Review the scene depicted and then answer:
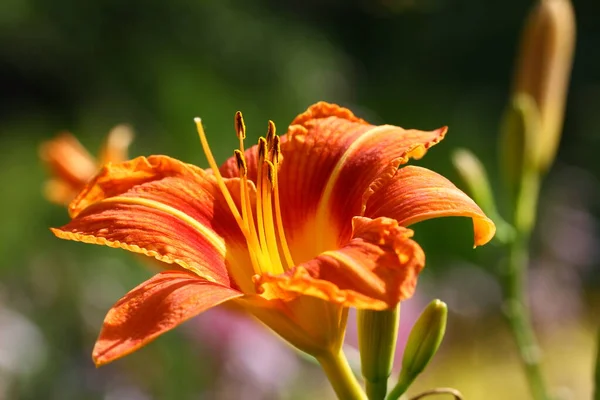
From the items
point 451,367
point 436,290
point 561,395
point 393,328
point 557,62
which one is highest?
point 557,62

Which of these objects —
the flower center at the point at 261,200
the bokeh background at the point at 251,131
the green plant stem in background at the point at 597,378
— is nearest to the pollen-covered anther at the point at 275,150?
the flower center at the point at 261,200

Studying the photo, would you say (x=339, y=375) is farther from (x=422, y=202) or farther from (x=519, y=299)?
(x=519, y=299)

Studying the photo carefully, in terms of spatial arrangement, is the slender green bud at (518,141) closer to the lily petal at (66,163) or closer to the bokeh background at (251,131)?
the bokeh background at (251,131)

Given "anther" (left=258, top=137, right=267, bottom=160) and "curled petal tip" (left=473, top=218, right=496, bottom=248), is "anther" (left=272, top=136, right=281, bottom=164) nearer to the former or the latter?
"anther" (left=258, top=137, right=267, bottom=160)

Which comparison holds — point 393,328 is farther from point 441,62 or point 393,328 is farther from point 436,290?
point 441,62

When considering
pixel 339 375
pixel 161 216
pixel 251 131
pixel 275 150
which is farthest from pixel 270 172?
pixel 251 131

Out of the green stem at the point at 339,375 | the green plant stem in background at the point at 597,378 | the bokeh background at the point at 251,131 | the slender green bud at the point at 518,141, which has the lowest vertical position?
the bokeh background at the point at 251,131

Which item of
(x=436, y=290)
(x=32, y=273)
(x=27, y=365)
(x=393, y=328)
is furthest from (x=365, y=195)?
(x=436, y=290)
